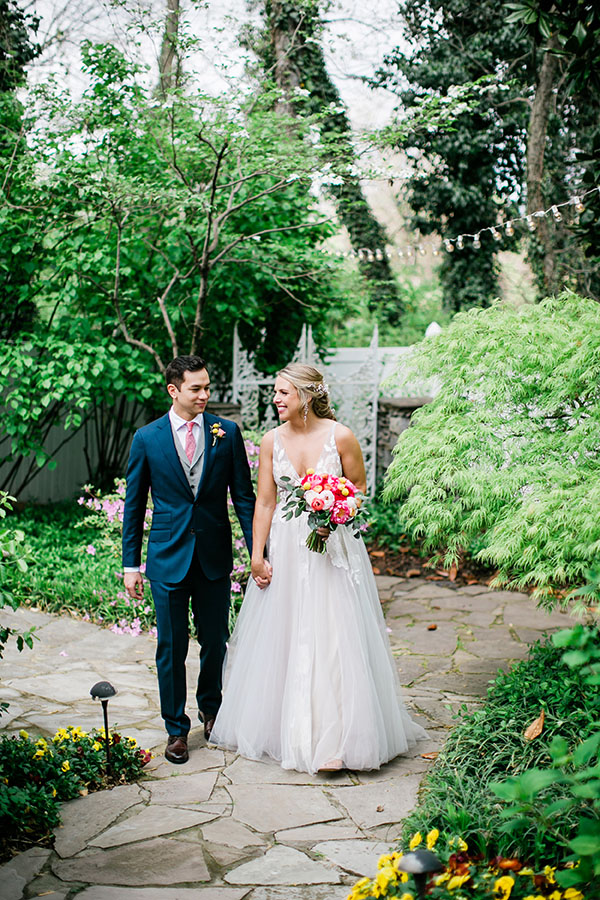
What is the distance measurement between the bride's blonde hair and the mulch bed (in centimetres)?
414

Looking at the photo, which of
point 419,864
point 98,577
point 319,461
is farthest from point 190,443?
point 98,577

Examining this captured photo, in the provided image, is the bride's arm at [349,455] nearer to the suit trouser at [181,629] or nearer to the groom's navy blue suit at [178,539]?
the groom's navy blue suit at [178,539]

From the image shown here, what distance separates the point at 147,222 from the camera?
843 centimetres

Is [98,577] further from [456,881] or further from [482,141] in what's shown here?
[482,141]

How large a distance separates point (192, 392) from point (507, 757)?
7.18ft

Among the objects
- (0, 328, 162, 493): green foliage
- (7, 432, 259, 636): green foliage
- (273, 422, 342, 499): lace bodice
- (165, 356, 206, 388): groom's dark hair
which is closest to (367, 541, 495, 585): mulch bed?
(7, 432, 259, 636): green foliage

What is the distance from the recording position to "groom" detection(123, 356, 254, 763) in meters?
4.04

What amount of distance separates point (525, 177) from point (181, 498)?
11.5 metres

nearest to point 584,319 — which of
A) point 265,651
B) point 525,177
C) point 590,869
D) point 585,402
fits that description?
point 585,402

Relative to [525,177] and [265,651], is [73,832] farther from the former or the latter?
[525,177]

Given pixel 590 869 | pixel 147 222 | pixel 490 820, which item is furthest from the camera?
pixel 147 222

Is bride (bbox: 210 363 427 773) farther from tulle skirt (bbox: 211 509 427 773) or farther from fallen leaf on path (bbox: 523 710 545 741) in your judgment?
fallen leaf on path (bbox: 523 710 545 741)

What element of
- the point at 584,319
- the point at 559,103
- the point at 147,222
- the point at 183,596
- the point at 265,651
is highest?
the point at 559,103

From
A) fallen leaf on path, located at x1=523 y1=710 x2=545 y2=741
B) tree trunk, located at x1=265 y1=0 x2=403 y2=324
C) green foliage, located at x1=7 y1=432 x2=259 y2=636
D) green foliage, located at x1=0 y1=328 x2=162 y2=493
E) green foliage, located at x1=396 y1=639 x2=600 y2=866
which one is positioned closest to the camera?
green foliage, located at x1=396 y1=639 x2=600 y2=866
